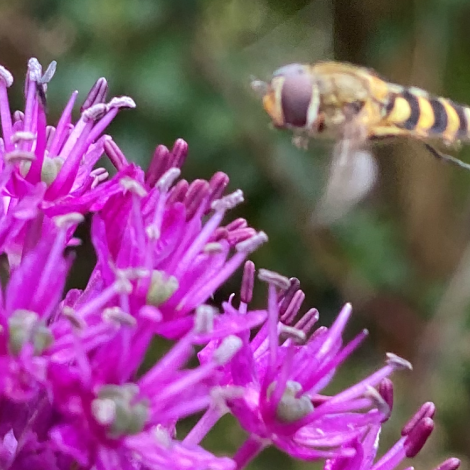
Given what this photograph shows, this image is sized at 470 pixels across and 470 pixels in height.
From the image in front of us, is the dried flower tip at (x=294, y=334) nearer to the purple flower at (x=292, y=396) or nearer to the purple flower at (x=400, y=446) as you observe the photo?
the purple flower at (x=292, y=396)

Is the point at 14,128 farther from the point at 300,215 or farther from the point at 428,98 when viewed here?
the point at 300,215

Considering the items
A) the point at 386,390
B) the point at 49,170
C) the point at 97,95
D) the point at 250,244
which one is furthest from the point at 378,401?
the point at 97,95

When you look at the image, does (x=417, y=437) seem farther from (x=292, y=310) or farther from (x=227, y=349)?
(x=227, y=349)

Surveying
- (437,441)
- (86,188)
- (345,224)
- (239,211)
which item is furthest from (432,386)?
(86,188)

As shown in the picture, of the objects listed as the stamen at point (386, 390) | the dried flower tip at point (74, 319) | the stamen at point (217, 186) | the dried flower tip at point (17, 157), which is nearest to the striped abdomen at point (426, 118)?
the stamen at point (217, 186)

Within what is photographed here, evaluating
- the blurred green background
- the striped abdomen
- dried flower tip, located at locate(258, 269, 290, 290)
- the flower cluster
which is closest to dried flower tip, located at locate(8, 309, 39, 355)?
the flower cluster

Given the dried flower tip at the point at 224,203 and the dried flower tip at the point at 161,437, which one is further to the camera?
the dried flower tip at the point at 224,203

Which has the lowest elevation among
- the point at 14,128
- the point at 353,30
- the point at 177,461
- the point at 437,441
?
the point at 437,441
